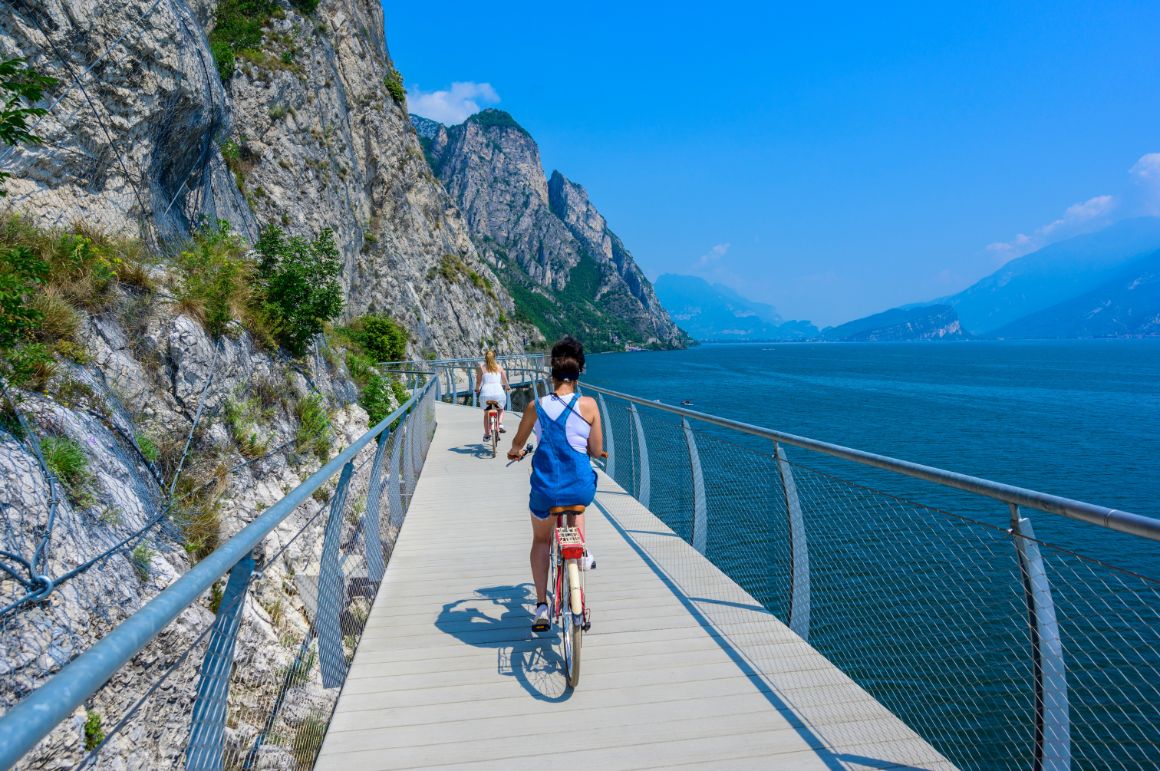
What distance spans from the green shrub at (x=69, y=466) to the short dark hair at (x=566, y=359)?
13.1ft

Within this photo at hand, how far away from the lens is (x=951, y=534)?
3500mm

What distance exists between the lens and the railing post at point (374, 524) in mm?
4691

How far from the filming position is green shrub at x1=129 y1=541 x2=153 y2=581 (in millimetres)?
5145

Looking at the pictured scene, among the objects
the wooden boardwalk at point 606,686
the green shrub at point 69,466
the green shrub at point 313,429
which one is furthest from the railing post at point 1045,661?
the green shrub at point 313,429

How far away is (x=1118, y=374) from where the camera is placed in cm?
7631

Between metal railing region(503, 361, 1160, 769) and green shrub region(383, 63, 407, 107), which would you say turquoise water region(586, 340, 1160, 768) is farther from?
green shrub region(383, 63, 407, 107)

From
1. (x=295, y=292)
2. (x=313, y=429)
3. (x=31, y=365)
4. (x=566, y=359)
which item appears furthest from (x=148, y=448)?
(x=566, y=359)

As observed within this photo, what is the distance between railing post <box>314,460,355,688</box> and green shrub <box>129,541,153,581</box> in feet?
8.56

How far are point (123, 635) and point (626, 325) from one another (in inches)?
7863

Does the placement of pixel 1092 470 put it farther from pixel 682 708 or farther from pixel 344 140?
pixel 344 140

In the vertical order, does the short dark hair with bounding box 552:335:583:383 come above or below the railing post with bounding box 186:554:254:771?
above

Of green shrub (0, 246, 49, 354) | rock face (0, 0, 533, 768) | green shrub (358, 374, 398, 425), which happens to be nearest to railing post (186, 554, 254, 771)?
rock face (0, 0, 533, 768)

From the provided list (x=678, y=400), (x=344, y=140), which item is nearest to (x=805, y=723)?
(x=344, y=140)

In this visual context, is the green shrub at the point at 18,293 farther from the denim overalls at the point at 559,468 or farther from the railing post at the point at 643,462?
the railing post at the point at 643,462
